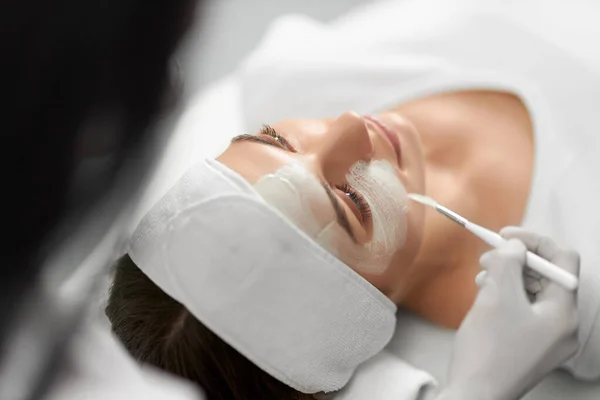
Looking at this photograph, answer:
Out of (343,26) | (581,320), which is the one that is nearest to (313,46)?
(343,26)

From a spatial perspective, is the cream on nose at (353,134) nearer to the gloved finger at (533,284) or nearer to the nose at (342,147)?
the nose at (342,147)

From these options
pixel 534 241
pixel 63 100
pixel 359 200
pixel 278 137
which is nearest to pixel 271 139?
pixel 278 137

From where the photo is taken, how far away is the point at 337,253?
0.83 metres

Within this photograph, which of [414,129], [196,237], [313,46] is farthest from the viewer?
[313,46]

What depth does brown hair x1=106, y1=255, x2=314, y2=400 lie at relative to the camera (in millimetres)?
819

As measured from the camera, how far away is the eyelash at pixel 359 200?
2.78ft

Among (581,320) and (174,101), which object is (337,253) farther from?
(174,101)

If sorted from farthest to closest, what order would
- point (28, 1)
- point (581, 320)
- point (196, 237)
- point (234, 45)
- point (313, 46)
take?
point (234, 45), point (313, 46), point (581, 320), point (196, 237), point (28, 1)

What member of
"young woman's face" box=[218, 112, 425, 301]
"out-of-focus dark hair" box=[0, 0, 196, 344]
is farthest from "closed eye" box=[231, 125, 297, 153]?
"out-of-focus dark hair" box=[0, 0, 196, 344]

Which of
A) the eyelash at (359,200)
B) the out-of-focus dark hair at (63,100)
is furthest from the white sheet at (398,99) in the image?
the out-of-focus dark hair at (63,100)

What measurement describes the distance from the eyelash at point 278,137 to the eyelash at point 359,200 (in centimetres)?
8

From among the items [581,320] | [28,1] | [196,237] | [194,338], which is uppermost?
[28,1]

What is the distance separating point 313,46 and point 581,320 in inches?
25.0

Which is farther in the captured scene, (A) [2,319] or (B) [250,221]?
(B) [250,221]
